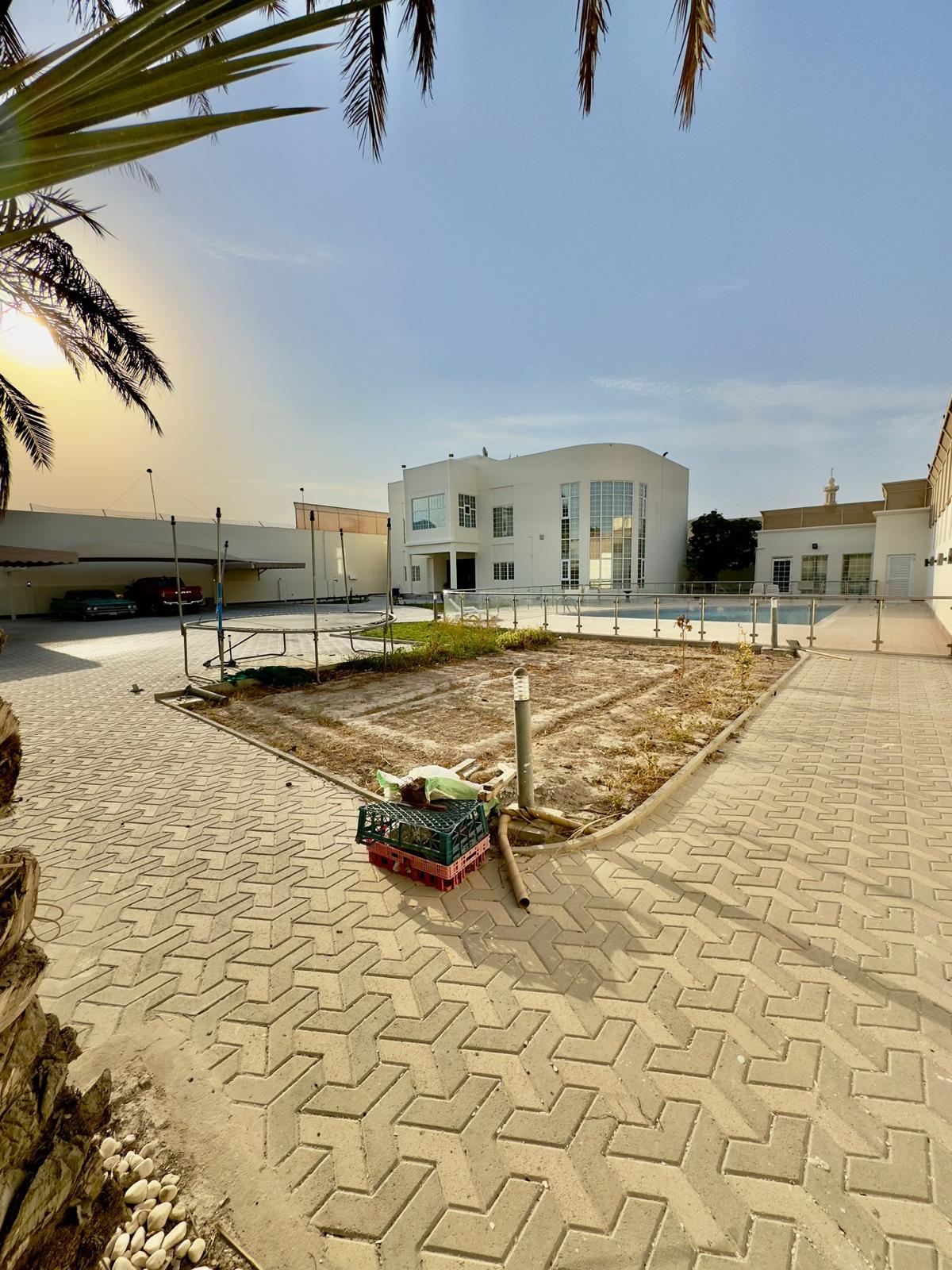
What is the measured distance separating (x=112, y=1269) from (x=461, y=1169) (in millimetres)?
938

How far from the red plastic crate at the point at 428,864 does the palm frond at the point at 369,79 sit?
4820 mm

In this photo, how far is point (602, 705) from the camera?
758 cm

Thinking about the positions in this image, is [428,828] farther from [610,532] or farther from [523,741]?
[610,532]

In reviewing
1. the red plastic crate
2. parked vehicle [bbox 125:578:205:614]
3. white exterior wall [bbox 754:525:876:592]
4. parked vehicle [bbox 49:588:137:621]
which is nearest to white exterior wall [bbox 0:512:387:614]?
parked vehicle [bbox 49:588:137:621]

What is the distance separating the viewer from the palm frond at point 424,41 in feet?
12.0

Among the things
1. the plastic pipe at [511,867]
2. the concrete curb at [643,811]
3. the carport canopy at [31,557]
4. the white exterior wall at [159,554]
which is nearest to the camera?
the plastic pipe at [511,867]

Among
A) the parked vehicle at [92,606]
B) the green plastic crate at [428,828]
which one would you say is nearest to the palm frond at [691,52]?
the green plastic crate at [428,828]

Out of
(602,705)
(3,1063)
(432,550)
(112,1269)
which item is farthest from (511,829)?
(432,550)

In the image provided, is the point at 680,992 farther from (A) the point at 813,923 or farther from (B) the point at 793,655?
(B) the point at 793,655

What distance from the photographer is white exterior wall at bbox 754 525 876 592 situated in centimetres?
2925

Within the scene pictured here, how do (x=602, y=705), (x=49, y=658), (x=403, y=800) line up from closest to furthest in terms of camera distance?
(x=403, y=800) < (x=602, y=705) < (x=49, y=658)

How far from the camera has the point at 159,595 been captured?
2433cm

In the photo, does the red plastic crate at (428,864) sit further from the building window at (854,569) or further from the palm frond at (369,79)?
the building window at (854,569)

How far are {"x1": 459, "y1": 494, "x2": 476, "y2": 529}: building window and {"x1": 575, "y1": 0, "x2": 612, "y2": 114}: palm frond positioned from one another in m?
30.6
